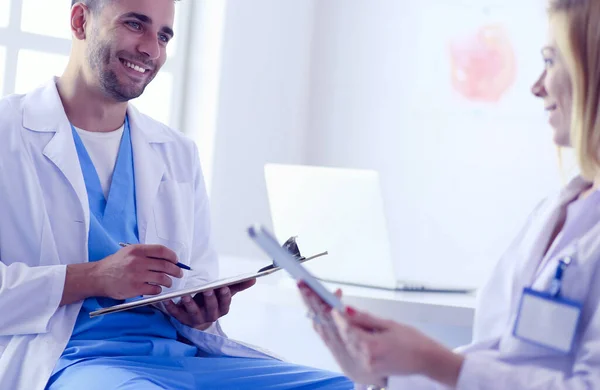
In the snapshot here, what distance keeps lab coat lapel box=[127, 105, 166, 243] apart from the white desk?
491 mm

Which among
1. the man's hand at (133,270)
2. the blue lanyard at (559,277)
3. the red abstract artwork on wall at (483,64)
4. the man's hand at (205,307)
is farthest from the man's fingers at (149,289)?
the red abstract artwork on wall at (483,64)

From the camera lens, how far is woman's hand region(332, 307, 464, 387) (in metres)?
1.11

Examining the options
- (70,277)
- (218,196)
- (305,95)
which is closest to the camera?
(70,277)

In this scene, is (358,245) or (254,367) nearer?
(254,367)

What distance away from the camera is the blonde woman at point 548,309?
1.12 meters

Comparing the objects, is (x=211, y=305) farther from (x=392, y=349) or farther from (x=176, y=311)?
(x=392, y=349)

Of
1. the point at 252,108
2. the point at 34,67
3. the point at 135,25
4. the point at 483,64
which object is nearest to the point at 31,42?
the point at 34,67

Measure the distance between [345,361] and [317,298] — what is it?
103 millimetres

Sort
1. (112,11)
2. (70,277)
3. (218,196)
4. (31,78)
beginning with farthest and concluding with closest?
(218,196), (31,78), (112,11), (70,277)

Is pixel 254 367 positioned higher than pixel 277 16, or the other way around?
pixel 277 16

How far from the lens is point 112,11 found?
215cm

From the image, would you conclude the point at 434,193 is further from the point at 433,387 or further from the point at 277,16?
the point at 433,387

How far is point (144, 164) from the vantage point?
208cm

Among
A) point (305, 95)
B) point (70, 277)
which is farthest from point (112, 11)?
point (305, 95)
